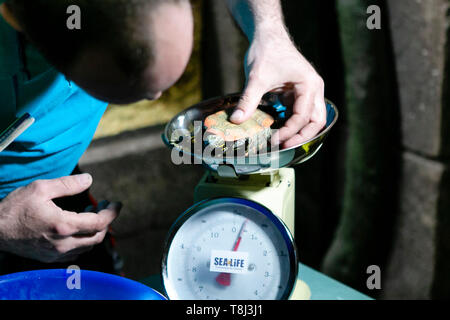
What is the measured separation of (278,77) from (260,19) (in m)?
0.19

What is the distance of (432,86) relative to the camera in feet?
5.13

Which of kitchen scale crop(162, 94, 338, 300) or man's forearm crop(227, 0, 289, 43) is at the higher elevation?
man's forearm crop(227, 0, 289, 43)

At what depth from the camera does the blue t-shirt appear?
38.4 inches

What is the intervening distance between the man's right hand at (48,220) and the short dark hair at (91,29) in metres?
0.41

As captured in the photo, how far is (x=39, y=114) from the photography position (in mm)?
1064

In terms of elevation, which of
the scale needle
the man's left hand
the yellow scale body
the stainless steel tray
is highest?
the man's left hand

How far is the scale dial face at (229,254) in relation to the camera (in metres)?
0.87

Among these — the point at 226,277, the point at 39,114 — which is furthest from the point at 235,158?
the point at 39,114

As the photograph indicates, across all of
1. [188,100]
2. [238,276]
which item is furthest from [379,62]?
[238,276]

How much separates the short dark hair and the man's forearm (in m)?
0.56

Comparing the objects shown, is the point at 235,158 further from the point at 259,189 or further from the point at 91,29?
the point at 91,29

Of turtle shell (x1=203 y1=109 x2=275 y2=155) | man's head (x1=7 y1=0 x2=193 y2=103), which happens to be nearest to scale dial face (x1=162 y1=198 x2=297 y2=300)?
turtle shell (x1=203 y1=109 x2=275 y2=155)

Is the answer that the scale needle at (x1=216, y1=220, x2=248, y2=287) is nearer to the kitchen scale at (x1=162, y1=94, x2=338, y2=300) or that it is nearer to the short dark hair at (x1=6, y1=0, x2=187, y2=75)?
the kitchen scale at (x1=162, y1=94, x2=338, y2=300)

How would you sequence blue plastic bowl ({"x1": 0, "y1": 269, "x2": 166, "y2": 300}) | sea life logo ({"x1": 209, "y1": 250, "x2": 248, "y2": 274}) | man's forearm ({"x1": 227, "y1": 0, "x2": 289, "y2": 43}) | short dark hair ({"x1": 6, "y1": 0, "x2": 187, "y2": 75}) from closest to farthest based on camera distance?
1. short dark hair ({"x1": 6, "y1": 0, "x2": 187, "y2": 75})
2. blue plastic bowl ({"x1": 0, "y1": 269, "x2": 166, "y2": 300})
3. sea life logo ({"x1": 209, "y1": 250, "x2": 248, "y2": 274})
4. man's forearm ({"x1": 227, "y1": 0, "x2": 289, "y2": 43})
